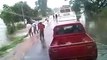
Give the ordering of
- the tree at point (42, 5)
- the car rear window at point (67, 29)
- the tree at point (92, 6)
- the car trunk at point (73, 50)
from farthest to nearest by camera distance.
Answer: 1. the tree at point (42, 5)
2. the tree at point (92, 6)
3. the car rear window at point (67, 29)
4. the car trunk at point (73, 50)

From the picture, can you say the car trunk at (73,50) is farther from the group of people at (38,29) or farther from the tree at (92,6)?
the tree at (92,6)

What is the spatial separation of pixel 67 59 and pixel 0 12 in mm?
39169

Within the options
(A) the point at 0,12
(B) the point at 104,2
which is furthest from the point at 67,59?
(A) the point at 0,12

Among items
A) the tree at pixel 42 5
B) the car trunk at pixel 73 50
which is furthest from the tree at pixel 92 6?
the tree at pixel 42 5

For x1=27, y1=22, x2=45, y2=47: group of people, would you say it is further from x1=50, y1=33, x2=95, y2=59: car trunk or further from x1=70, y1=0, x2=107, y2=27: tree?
x1=70, y1=0, x2=107, y2=27: tree

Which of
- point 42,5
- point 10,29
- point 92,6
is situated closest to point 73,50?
point 92,6

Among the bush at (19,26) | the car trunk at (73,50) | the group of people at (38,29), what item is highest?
the car trunk at (73,50)

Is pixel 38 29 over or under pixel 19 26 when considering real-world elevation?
over

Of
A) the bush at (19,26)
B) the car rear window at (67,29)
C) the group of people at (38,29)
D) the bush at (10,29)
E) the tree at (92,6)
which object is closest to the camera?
the car rear window at (67,29)

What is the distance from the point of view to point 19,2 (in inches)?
2395

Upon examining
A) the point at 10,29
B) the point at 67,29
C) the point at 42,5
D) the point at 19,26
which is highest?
the point at 67,29

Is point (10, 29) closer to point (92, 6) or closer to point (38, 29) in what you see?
point (92, 6)

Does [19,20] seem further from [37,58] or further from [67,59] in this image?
[67,59]

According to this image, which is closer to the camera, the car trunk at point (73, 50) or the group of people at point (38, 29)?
the car trunk at point (73, 50)
